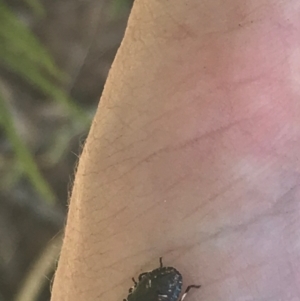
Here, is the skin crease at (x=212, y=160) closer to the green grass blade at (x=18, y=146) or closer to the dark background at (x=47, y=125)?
the green grass blade at (x=18, y=146)

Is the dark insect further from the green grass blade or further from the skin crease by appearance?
the green grass blade

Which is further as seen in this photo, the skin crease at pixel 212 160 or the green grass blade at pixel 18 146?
the green grass blade at pixel 18 146

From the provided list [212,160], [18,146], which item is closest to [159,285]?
[212,160]

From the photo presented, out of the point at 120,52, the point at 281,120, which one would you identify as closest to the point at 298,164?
the point at 281,120

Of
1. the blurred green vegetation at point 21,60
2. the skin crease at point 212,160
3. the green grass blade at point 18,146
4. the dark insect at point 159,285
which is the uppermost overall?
the blurred green vegetation at point 21,60

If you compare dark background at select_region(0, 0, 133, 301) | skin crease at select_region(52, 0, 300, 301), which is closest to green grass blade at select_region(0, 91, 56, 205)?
dark background at select_region(0, 0, 133, 301)

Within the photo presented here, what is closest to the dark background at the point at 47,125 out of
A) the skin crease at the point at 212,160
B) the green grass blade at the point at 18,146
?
the green grass blade at the point at 18,146

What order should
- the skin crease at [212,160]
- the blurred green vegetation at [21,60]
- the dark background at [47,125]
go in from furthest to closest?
the dark background at [47,125] < the blurred green vegetation at [21,60] < the skin crease at [212,160]
